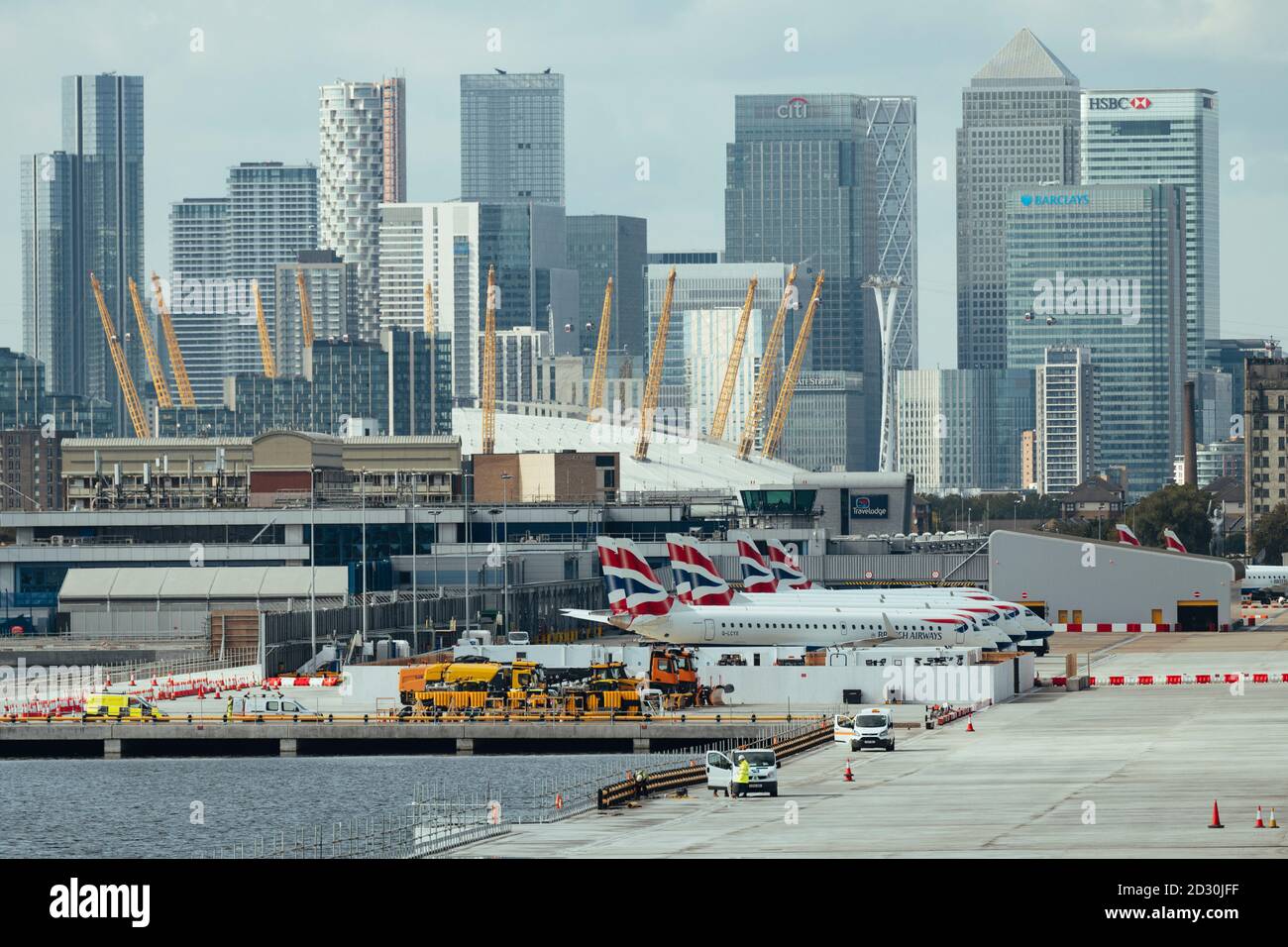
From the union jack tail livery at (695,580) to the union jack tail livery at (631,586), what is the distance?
10.0 m

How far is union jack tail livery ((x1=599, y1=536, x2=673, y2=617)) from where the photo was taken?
127 m

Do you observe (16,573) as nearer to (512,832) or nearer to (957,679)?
(957,679)

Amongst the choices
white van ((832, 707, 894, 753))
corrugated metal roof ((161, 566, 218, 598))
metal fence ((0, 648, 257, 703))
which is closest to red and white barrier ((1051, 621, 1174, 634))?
corrugated metal roof ((161, 566, 218, 598))

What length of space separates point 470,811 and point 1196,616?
4005 inches

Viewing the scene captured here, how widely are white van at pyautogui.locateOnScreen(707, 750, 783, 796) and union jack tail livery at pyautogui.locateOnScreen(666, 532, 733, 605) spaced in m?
56.9

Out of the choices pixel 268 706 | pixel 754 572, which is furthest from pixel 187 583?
pixel 268 706

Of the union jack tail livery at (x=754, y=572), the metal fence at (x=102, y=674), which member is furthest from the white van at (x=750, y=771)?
the union jack tail livery at (x=754, y=572)

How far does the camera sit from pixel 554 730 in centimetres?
10581

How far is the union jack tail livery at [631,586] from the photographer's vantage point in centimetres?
12700

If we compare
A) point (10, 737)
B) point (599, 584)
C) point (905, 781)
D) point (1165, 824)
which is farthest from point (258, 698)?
point (599, 584)

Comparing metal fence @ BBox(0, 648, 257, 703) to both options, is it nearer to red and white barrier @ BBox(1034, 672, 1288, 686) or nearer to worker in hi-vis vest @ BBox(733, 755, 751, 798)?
red and white barrier @ BBox(1034, 672, 1288, 686)

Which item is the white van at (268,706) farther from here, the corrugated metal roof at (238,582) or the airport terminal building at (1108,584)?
the airport terminal building at (1108,584)
